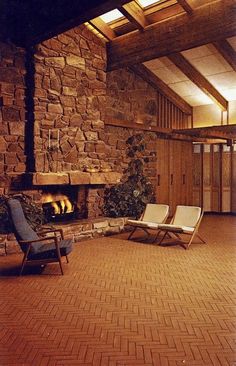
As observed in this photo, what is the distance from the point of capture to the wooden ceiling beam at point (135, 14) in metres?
7.18

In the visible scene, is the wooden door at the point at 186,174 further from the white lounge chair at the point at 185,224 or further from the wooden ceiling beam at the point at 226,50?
the white lounge chair at the point at 185,224

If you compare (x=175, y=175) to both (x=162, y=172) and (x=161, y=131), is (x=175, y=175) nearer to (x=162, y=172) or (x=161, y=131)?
(x=162, y=172)

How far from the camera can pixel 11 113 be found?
698cm

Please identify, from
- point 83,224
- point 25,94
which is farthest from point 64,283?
point 25,94

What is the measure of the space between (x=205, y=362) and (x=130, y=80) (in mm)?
8470

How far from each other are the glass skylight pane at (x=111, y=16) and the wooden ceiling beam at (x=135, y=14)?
470mm

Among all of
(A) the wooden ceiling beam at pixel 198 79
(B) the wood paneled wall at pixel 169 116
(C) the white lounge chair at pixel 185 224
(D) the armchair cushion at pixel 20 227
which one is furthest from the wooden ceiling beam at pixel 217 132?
(D) the armchair cushion at pixel 20 227

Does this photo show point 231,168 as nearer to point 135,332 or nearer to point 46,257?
point 46,257

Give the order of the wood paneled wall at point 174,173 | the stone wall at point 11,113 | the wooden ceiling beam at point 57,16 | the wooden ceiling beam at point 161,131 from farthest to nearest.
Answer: the wood paneled wall at point 174,173, the wooden ceiling beam at point 161,131, the stone wall at point 11,113, the wooden ceiling beam at point 57,16

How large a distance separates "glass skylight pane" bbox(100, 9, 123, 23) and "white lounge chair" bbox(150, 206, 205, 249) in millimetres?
4502

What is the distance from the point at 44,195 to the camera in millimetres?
7746

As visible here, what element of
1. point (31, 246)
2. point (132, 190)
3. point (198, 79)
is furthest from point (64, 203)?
point (198, 79)

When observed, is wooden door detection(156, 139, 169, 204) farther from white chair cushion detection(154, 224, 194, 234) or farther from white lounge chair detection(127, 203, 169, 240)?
white chair cushion detection(154, 224, 194, 234)

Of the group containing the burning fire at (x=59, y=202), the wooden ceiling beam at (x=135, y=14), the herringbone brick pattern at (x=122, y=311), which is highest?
the wooden ceiling beam at (x=135, y=14)
